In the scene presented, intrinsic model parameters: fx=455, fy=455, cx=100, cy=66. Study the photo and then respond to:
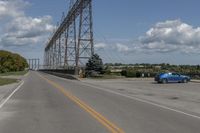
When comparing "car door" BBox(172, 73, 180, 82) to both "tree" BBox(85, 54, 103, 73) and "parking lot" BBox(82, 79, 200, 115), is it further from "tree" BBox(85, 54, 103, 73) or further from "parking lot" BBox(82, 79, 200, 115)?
"tree" BBox(85, 54, 103, 73)

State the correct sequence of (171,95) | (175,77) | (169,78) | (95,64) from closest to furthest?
(171,95) < (169,78) < (175,77) < (95,64)

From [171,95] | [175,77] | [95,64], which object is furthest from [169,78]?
[95,64]

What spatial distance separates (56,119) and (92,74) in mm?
61174

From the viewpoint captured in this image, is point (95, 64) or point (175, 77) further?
point (95, 64)

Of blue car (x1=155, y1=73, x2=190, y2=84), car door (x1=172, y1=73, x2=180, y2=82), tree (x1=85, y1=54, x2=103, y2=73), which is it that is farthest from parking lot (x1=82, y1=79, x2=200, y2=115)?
tree (x1=85, y1=54, x2=103, y2=73)

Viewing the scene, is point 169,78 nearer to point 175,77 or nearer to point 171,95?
point 175,77

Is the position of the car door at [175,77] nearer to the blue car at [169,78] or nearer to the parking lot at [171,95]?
the blue car at [169,78]

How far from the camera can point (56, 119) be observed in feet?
49.5

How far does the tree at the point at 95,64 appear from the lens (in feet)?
256

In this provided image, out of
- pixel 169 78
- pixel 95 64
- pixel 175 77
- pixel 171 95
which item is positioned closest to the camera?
pixel 171 95

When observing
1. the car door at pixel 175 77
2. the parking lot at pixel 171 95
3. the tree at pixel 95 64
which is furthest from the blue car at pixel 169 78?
the tree at pixel 95 64

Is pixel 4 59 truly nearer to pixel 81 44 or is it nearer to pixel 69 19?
pixel 69 19

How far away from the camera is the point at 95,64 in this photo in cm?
Result: 7894

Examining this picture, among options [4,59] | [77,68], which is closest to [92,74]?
[77,68]
